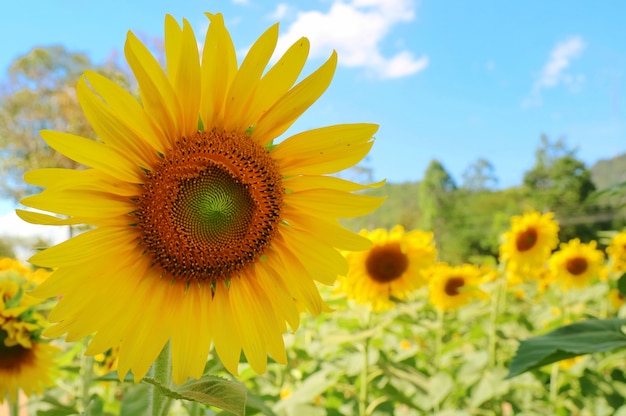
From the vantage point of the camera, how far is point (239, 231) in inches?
51.3

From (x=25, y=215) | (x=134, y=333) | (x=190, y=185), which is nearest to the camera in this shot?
(x=25, y=215)

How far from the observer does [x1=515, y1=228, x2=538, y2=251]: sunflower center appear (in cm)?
451

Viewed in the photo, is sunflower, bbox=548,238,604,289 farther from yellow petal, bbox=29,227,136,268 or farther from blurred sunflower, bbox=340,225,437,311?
yellow petal, bbox=29,227,136,268

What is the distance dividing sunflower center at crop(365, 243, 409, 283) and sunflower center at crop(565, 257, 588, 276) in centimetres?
256

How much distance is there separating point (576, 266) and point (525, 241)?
98cm

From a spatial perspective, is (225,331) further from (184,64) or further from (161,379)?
(184,64)

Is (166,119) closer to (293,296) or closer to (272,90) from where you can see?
(272,90)

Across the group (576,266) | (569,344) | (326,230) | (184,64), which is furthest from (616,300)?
(184,64)

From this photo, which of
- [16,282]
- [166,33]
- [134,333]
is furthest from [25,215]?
[16,282]

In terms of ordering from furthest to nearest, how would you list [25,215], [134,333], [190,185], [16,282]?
[16,282] < [190,185] < [134,333] < [25,215]

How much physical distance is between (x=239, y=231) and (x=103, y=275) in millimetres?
310

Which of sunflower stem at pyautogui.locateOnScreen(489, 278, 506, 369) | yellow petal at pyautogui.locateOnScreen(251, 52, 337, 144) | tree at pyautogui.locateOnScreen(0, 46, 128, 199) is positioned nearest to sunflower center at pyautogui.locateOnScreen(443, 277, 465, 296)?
sunflower stem at pyautogui.locateOnScreen(489, 278, 506, 369)

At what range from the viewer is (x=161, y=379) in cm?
111

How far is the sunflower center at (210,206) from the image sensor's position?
3.98ft
